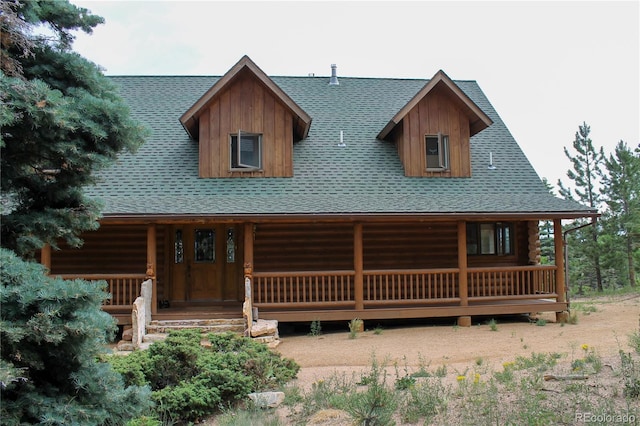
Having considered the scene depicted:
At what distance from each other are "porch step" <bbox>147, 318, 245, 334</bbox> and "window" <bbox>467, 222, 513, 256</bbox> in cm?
722

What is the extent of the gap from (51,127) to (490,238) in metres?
13.3

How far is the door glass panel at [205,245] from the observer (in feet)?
48.9

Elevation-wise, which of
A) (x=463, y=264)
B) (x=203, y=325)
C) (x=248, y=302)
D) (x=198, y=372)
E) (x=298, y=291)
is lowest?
(x=198, y=372)

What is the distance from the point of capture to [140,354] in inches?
322

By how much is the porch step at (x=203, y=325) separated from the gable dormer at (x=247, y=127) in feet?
14.3

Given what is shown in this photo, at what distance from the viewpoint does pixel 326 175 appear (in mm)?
15406

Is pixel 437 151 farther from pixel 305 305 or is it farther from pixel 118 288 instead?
pixel 118 288

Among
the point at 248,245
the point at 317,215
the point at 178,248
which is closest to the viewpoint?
the point at 317,215

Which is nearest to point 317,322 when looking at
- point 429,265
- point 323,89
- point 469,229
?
point 429,265

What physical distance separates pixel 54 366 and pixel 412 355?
6.95 m

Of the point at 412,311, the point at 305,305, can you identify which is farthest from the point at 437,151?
the point at 305,305

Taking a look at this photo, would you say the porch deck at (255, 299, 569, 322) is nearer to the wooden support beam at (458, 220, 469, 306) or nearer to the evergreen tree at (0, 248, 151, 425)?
the wooden support beam at (458, 220, 469, 306)

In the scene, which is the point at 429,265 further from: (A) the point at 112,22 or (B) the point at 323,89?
(A) the point at 112,22

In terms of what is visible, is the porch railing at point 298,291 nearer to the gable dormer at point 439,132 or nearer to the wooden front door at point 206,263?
the wooden front door at point 206,263
